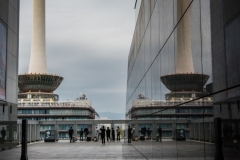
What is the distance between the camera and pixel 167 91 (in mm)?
11102

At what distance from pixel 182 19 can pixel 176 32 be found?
85 centimetres

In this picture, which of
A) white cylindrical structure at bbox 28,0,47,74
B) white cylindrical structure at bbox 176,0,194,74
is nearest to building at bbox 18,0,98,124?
white cylindrical structure at bbox 28,0,47,74

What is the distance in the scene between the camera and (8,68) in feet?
51.9

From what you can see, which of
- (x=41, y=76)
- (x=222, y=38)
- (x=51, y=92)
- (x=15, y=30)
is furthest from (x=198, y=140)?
(x=51, y=92)

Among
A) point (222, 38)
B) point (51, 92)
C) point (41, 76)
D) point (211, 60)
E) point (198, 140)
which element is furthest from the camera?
point (51, 92)

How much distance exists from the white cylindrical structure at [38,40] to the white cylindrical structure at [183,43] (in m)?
121

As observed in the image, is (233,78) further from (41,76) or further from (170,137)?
(41,76)

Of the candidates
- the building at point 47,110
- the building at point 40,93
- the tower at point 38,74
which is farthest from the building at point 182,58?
the tower at point 38,74

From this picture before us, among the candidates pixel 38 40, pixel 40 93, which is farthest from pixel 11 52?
pixel 40 93

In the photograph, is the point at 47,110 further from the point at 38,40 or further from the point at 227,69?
the point at 227,69

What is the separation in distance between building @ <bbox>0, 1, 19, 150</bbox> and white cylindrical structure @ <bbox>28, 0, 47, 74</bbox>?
11191 cm

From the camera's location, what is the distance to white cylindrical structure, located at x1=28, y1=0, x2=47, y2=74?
416 feet

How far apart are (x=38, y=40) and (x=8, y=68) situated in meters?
116

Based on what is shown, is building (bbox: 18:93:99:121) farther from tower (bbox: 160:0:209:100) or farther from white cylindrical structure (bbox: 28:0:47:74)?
tower (bbox: 160:0:209:100)
